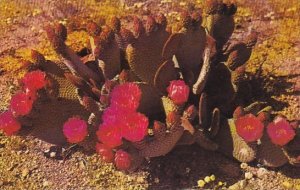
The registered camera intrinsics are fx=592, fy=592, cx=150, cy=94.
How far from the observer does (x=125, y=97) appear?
2.73 meters

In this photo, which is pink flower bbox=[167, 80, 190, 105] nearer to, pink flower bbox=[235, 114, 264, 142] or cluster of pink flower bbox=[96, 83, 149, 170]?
cluster of pink flower bbox=[96, 83, 149, 170]

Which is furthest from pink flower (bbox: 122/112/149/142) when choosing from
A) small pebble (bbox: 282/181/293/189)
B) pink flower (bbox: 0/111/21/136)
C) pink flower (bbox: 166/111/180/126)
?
small pebble (bbox: 282/181/293/189)

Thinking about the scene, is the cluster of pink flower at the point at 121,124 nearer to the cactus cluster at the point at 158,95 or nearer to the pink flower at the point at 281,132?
the cactus cluster at the point at 158,95

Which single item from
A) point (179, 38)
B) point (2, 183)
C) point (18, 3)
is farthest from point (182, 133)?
point (18, 3)

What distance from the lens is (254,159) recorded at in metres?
3.00

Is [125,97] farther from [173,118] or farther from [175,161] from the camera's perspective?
[175,161]

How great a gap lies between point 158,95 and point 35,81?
633mm

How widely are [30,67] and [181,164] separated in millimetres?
922

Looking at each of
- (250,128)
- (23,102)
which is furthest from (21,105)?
(250,128)

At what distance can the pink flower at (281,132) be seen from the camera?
2676 millimetres

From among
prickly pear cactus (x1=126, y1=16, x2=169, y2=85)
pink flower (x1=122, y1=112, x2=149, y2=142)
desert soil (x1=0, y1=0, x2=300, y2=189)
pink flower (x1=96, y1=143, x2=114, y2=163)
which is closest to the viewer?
pink flower (x1=122, y1=112, x2=149, y2=142)

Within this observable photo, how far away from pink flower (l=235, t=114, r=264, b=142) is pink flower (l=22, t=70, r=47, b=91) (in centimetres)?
95

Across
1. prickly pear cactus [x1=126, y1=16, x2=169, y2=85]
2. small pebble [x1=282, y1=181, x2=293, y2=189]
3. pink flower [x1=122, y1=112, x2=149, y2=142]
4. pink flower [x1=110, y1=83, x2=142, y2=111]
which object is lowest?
small pebble [x1=282, y1=181, x2=293, y2=189]

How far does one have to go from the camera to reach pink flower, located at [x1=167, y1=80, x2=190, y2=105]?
2.77m
